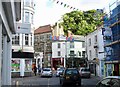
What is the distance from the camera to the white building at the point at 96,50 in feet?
135

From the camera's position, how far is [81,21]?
62375 millimetres

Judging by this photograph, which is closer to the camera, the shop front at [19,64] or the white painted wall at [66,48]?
the shop front at [19,64]

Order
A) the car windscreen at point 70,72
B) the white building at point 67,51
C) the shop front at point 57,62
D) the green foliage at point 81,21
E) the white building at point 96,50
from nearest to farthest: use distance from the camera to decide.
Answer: the car windscreen at point 70,72 < the white building at point 96,50 < the green foliage at point 81,21 < the white building at point 67,51 < the shop front at point 57,62

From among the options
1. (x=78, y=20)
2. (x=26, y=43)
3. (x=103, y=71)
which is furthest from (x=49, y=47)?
(x=103, y=71)

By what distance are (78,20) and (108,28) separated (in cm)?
2814

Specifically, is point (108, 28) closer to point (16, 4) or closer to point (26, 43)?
point (26, 43)

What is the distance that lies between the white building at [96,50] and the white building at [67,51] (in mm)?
18063

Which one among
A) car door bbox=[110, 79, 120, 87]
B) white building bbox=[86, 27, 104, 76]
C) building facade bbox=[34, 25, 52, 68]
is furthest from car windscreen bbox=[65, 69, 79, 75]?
building facade bbox=[34, 25, 52, 68]

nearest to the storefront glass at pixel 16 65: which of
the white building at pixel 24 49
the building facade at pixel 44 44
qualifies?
the white building at pixel 24 49

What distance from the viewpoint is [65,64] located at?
237 feet

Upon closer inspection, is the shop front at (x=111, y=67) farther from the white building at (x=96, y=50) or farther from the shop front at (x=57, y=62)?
the shop front at (x=57, y=62)

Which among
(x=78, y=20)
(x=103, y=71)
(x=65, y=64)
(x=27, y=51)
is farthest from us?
(x=65, y=64)

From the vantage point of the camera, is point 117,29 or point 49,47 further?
point 49,47

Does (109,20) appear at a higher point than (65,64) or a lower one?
higher
